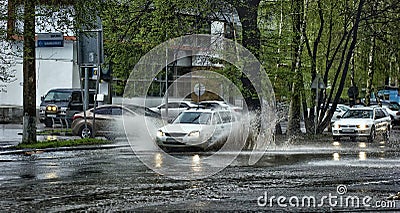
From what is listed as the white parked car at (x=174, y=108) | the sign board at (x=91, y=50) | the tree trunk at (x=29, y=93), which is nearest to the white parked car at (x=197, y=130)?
the sign board at (x=91, y=50)

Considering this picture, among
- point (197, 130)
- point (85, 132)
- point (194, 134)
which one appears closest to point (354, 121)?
point (197, 130)

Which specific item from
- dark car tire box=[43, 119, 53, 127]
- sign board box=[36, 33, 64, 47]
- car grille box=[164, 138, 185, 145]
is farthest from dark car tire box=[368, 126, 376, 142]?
dark car tire box=[43, 119, 53, 127]

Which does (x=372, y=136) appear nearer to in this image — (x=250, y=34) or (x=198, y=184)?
(x=250, y=34)

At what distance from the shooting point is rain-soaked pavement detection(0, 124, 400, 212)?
11.8 metres

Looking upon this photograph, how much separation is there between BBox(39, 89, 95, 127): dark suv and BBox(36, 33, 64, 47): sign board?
40.9 ft

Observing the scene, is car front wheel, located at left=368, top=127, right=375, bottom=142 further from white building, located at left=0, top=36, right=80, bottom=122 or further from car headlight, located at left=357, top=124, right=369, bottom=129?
white building, located at left=0, top=36, right=80, bottom=122

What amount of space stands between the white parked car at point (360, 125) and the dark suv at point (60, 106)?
13.2m

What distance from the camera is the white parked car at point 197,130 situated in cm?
2500

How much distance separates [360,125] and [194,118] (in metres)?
9.82

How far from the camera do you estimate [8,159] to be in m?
21.0

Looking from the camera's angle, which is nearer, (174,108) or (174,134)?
(174,134)

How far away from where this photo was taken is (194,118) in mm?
26594

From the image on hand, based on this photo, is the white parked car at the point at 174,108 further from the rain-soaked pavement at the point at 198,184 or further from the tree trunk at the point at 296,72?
the rain-soaked pavement at the point at 198,184

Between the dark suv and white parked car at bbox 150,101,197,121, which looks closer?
the dark suv
